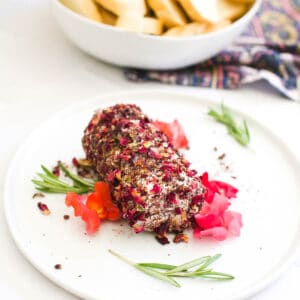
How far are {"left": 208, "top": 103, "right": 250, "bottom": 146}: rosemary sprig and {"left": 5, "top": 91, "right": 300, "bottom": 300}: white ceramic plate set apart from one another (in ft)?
0.09

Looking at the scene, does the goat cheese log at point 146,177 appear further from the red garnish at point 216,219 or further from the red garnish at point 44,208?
the red garnish at point 44,208

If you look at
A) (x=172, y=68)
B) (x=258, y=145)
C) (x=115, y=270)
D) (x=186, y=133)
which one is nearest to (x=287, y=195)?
(x=258, y=145)

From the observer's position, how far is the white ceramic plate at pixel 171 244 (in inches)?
81.8

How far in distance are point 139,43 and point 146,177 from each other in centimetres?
109

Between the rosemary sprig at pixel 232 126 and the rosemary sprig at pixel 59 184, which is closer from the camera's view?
the rosemary sprig at pixel 59 184

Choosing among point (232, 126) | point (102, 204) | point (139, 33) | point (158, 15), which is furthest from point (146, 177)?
point (158, 15)

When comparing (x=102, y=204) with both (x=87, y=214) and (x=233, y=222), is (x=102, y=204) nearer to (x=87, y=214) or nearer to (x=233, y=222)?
(x=87, y=214)

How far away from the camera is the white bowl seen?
9.96 ft

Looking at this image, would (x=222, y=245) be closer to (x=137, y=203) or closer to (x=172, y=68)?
(x=137, y=203)

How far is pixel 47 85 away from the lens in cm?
326

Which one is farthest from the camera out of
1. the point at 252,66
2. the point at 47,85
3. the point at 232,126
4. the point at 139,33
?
the point at 252,66

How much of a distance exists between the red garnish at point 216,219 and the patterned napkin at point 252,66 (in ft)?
3.55

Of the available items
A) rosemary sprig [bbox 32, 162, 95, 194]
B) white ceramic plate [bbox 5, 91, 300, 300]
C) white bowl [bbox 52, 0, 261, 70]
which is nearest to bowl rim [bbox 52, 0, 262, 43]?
white bowl [bbox 52, 0, 261, 70]

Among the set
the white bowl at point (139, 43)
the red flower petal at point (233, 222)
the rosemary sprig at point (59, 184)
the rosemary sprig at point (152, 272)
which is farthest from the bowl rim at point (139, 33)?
the rosemary sprig at point (152, 272)
